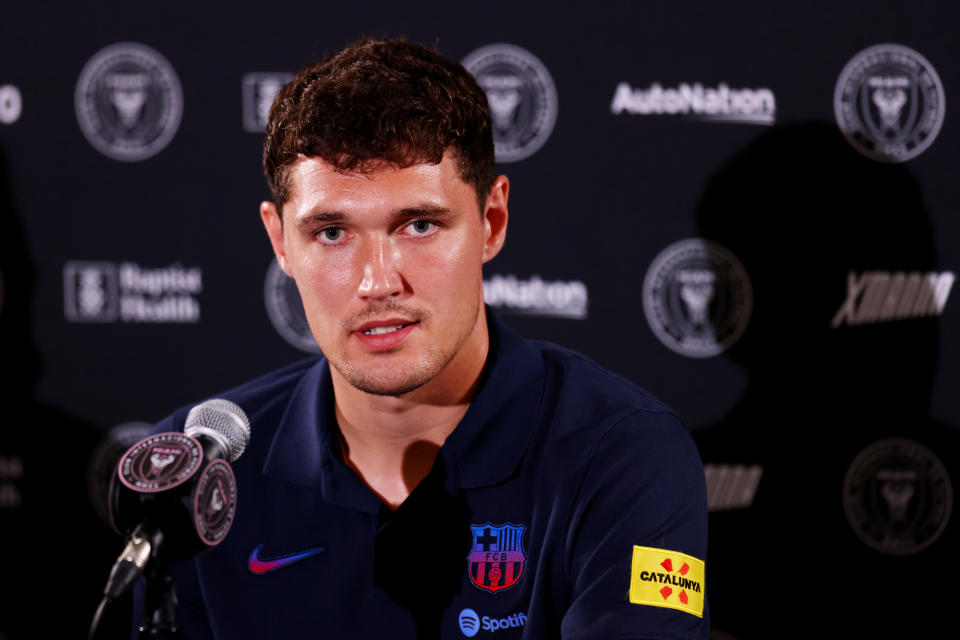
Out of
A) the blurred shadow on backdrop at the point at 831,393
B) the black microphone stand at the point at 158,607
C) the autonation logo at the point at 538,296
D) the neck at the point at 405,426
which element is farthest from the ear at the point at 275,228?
the blurred shadow on backdrop at the point at 831,393

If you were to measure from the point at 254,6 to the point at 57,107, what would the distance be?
0.64 metres

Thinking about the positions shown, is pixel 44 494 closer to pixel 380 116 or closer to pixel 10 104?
pixel 10 104

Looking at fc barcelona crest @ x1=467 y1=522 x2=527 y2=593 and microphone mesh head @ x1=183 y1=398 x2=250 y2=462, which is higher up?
microphone mesh head @ x1=183 y1=398 x2=250 y2=462

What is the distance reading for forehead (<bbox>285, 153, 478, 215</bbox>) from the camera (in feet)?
4.09

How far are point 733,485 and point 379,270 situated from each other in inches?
54.9

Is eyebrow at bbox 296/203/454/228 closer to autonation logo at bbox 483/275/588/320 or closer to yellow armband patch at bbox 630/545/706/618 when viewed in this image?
yellow armband patch at bbox 630/545/706/618

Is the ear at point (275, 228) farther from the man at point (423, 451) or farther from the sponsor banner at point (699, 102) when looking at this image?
the sponsor banner at point (699, 102)

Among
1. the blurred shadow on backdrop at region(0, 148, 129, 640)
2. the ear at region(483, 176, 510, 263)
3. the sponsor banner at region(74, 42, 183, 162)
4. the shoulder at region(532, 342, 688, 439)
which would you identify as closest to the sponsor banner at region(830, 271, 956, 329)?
the shoulder at region(532, 342, 688, 439)

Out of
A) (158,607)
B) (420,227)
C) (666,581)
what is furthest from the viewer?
(420,227)

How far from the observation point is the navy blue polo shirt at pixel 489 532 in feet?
4.02

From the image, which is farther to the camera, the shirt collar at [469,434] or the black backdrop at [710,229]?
the black backdrop at [710,229]

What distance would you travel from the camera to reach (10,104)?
2.49 m

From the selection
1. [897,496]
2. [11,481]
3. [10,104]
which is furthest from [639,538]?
[10,104]

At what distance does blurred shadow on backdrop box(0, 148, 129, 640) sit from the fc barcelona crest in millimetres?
1608
